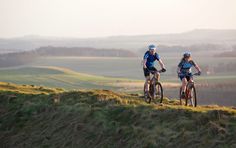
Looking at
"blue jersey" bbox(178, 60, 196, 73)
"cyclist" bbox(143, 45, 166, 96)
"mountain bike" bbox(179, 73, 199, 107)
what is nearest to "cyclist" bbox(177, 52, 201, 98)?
"blue jersey" bbox(178, 60, 196, 73)

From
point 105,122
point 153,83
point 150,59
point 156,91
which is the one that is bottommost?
point 105,122

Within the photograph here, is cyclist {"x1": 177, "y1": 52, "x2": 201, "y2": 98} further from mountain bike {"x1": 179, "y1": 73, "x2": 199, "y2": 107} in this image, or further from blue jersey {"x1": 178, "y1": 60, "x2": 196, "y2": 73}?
mountain bike {"x1": 179, "y1": 73, "x2": 199, "y2": 107}

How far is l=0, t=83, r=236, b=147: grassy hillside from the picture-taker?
15.9 meters

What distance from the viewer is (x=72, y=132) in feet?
62.8

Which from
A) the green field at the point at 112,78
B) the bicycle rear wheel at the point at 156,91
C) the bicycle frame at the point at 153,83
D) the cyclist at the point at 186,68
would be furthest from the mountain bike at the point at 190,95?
the green field at the point at 112,78

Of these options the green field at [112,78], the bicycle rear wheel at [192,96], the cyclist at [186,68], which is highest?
the cyclist at [186,68]

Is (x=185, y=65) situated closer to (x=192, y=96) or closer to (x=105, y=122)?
(x=192, y=96)

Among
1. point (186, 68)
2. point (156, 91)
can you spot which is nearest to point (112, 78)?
point (156, 91)

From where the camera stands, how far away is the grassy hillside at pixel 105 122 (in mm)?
15946

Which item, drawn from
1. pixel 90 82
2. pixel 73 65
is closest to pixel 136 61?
pixel 73 65

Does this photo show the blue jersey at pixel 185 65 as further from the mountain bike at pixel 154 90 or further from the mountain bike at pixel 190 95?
the mountain bike at pixel 154 90

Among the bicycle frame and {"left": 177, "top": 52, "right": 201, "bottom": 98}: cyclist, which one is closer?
{"left": 177, "top": 52, "right": 201, "bottom": 98}: cyclist

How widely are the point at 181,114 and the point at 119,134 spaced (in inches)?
88.6

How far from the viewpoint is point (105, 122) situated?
1866cm
